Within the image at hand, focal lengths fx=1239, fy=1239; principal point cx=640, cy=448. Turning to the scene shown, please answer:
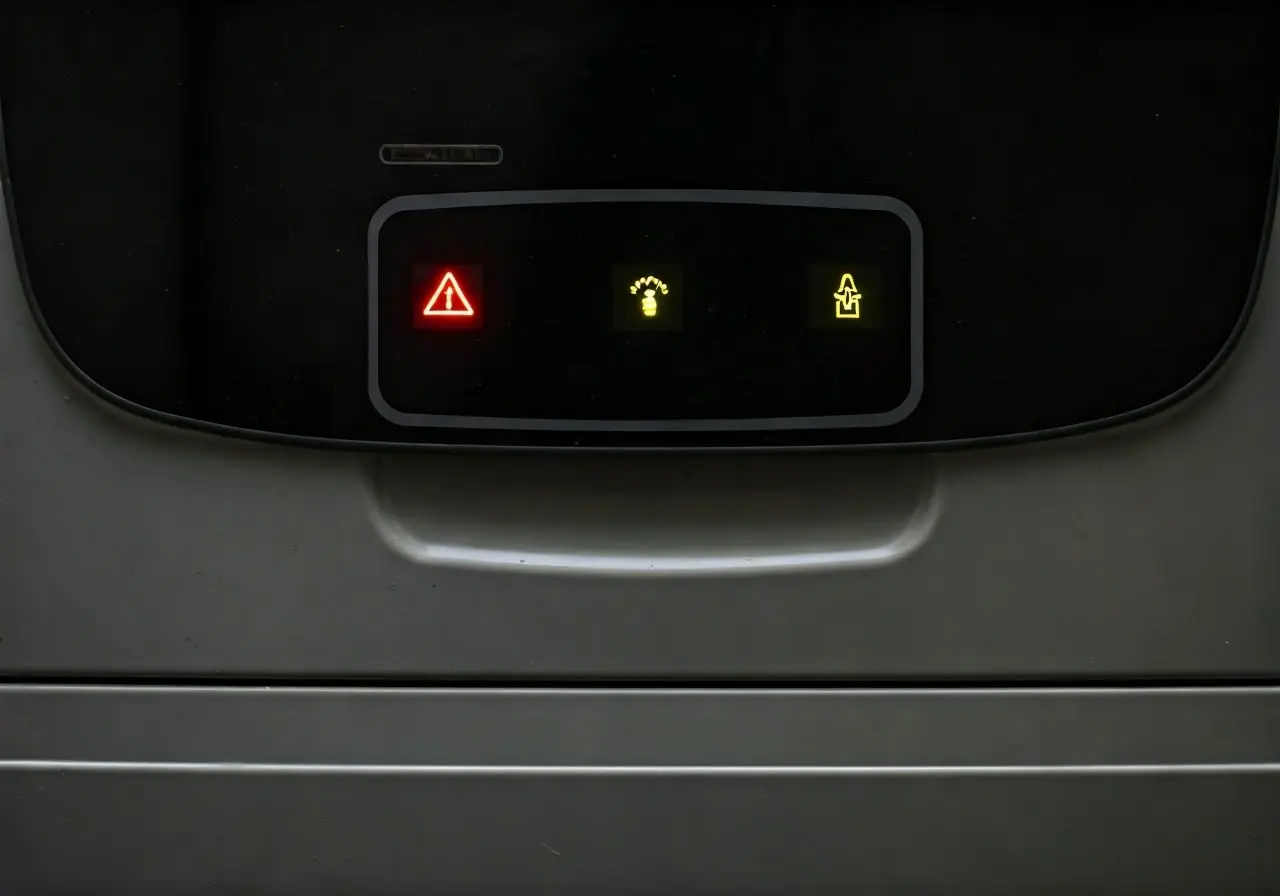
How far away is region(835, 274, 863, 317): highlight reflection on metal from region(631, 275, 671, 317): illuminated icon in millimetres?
108

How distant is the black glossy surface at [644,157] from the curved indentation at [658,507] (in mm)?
23

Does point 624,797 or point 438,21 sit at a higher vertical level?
point 438,21

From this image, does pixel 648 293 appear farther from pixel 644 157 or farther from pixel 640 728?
pixel 640 728

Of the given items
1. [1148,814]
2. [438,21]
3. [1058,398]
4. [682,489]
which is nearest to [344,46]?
[438,21]

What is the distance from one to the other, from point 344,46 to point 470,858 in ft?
1.67

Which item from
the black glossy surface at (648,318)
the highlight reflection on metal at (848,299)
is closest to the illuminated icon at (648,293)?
the black glossy surface at (648,318)

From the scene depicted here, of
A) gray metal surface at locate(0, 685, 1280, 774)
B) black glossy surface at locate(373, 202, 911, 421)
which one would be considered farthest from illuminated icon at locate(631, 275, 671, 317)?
gray metal surface at locate(0, 685, 1280, 774)

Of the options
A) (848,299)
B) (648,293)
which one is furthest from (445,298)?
(848,299)

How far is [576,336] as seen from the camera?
0.78 metres

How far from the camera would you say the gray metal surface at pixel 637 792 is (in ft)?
2.52

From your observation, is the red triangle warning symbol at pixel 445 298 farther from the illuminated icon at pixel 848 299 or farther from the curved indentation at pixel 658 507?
the illuminated icon at pixel 848 299

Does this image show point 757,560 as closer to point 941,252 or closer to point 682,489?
point 682,489

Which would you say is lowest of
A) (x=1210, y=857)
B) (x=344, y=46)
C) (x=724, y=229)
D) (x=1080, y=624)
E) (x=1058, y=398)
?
(x=1210, y=857)

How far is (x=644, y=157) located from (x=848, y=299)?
6.1 inches
